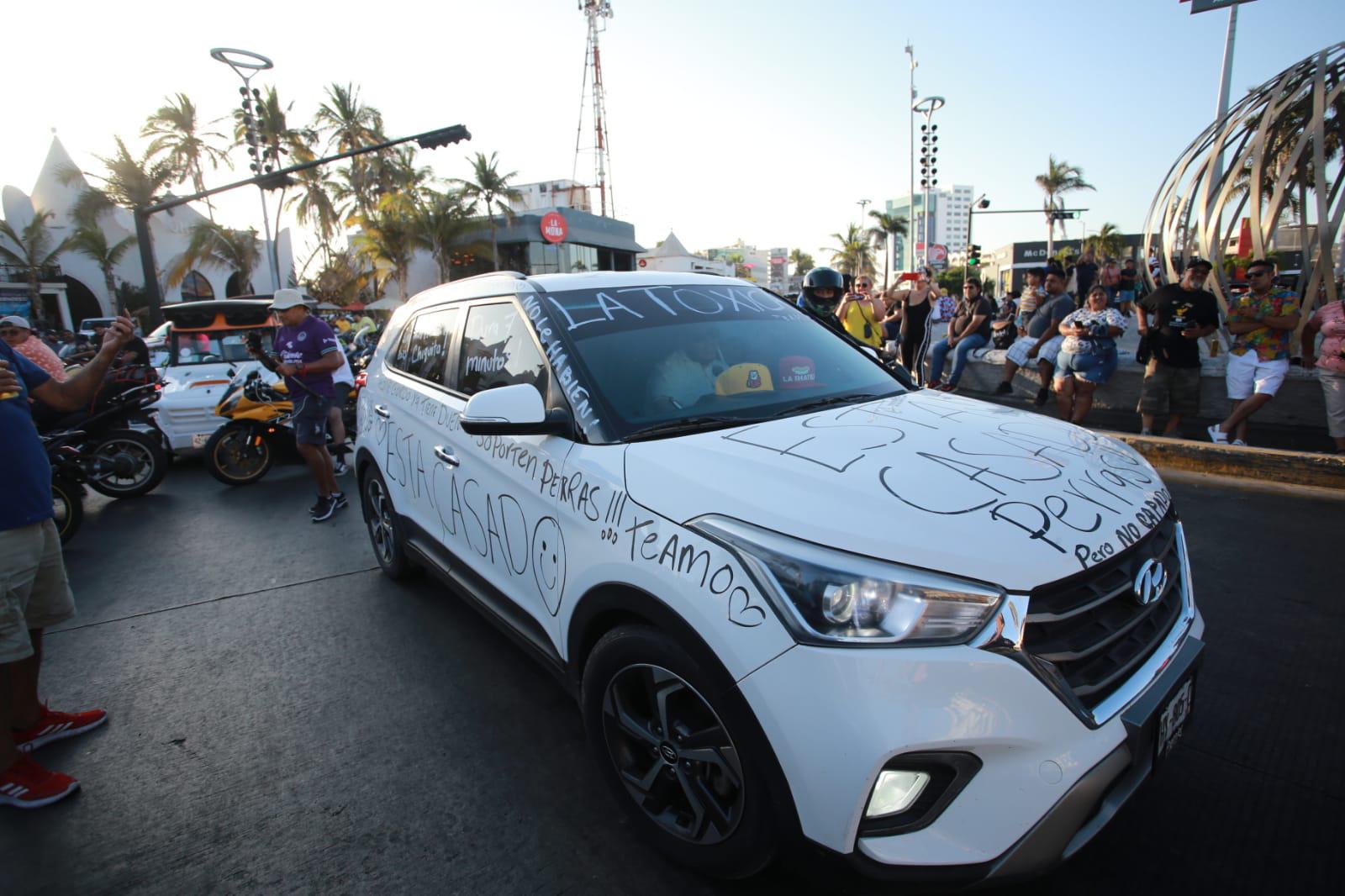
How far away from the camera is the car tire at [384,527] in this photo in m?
4.12

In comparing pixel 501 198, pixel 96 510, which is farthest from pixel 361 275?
pixel 96 510

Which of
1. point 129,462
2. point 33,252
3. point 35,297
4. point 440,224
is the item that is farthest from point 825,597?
point 33,252

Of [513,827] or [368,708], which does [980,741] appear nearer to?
[513,827]

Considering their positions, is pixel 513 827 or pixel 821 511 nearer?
pixel 821 511

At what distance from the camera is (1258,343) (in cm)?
614

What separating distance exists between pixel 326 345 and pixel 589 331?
4.24 m

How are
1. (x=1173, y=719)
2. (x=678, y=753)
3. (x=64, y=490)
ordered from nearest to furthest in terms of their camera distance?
1. (x=1173, y=719)
2. (x=678, y=753)
3. (x=64, y=490)

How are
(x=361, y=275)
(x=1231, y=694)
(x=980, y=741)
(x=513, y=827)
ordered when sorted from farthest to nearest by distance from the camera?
(x=361, y=275)
(x=1231, y=694)
(x=513, y=827)
(x=980, y=741)

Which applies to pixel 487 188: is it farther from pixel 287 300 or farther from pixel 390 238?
pixel 287 300

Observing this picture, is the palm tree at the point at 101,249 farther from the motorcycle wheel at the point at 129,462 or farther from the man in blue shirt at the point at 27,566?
the man in blue shirt at the point at 27,566

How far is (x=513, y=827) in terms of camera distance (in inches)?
91.6

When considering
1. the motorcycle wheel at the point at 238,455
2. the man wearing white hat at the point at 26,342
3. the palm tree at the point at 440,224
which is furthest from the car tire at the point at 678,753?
the palm tree at the point at 440,224

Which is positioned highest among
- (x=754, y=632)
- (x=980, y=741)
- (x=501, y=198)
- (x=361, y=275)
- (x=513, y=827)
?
(x=501, y=198)

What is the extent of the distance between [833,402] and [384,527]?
9.97ft
